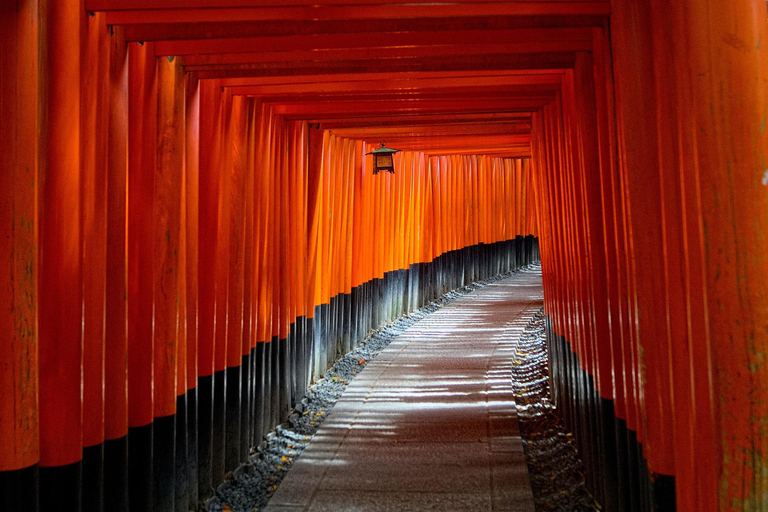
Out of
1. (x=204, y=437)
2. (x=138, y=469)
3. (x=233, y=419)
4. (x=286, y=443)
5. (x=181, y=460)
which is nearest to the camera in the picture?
(x=138, y=469)

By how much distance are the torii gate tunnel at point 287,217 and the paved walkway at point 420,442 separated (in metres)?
0.65

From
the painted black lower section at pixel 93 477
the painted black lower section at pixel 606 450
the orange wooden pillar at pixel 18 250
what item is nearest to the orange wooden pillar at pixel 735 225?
the painted black lower section at pixel 606 450

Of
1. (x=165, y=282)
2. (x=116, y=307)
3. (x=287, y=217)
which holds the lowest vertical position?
(x=116, y=307)

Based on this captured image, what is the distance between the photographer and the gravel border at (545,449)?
504cm

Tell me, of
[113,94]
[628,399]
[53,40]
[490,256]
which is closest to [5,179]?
[53,40]

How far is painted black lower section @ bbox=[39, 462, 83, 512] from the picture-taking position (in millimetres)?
3258

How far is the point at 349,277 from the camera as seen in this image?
34.4 feet

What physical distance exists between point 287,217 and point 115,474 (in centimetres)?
419

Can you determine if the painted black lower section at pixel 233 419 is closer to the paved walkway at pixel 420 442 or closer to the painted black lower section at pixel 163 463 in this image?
the paved walkway at pixel 420 442

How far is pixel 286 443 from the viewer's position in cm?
664

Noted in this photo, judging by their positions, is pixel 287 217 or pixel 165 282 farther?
pixel 287 217

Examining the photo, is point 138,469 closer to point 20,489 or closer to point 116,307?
point 116,307

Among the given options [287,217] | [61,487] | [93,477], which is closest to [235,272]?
[287,217]

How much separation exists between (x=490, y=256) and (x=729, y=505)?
19174 mm
